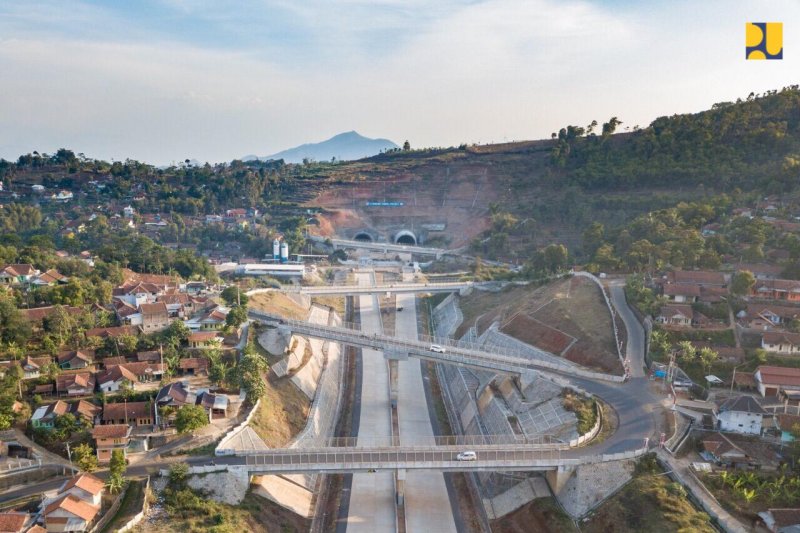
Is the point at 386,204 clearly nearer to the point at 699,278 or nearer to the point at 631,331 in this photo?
the point at 699,278

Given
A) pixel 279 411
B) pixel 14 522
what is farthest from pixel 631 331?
pixel 14 522

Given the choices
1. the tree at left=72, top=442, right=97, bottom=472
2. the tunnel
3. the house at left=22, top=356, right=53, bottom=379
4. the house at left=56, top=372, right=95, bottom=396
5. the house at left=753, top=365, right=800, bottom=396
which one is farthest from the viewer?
the tunnel

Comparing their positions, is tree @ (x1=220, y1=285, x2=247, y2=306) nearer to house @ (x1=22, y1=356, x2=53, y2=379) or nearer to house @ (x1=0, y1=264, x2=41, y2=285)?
house @ (x1=22, y1=356, x2=53, y2=379)

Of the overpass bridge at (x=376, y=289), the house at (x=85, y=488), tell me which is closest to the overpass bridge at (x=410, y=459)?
the house at (x=85, y=488)

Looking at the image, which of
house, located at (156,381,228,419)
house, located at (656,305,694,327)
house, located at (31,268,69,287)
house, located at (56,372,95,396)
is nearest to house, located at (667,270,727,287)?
house, located at (656,305,694,327)

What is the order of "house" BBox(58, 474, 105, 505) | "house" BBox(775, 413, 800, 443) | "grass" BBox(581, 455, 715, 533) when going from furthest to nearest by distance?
1. "house" BBox(775, 413, 800, 443)
2. "house" BBox(58, 474, 105, 505)
3. "grass" BBox(581, 455, 715, 533)

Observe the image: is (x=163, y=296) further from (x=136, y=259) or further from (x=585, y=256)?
(x=585, y=256)

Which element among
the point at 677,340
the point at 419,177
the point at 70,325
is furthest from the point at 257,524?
the point at 419,177
